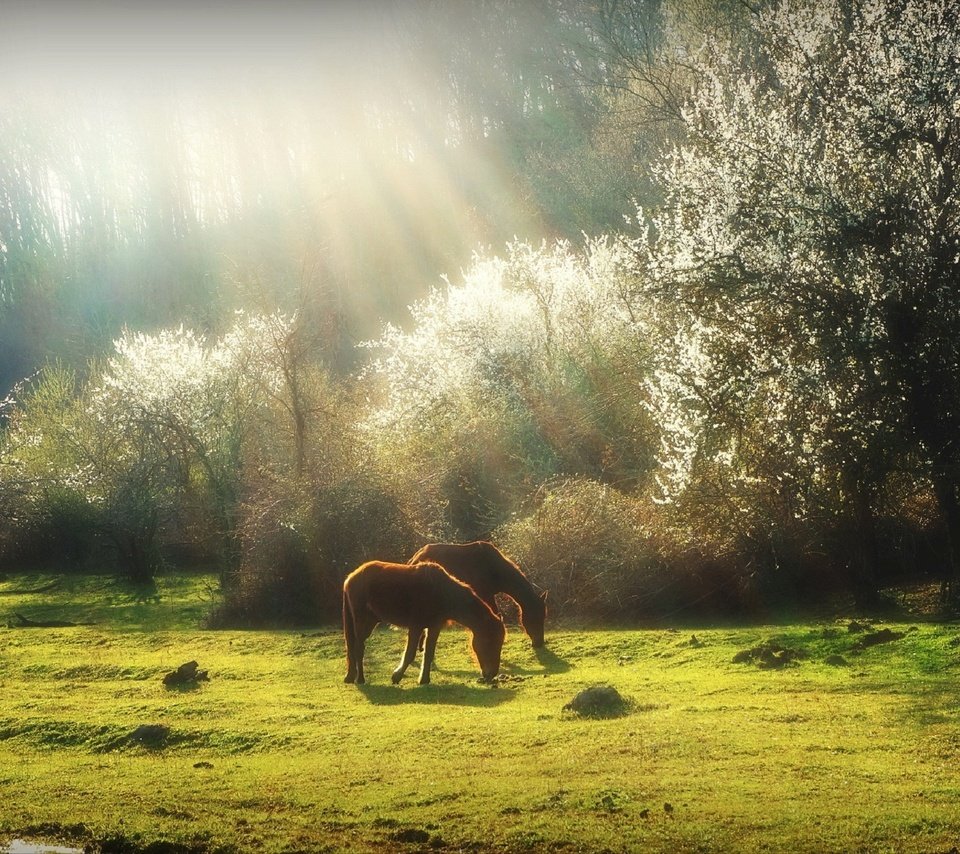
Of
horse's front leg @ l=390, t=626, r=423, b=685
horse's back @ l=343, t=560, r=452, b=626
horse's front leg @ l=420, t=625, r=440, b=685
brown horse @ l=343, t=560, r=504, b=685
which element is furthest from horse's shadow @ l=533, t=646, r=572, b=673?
horse's back @ l=343, t=560, r=452, b=626

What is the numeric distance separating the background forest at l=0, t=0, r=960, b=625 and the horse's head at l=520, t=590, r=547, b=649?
4.89 metres

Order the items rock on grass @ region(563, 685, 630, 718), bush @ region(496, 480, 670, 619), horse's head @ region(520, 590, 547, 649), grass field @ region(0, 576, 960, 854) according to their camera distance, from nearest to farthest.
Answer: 1. grass field @ region(0, 576, 960, 854)
2. rock on grass @ region(563, 685, 630, 718)
3. horse's head @ region(520, 590, 547, 649)
4. bush @ region(496, 480, 670, 619)

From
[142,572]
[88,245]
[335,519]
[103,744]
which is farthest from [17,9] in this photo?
[103,744]

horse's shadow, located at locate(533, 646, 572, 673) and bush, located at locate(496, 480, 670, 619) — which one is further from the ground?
bush, located at locate(496, 480, 670, 619)

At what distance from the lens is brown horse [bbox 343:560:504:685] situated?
19547mm

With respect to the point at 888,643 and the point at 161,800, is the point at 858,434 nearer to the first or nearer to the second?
A: the point at 888,643

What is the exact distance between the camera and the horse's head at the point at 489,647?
19812mm

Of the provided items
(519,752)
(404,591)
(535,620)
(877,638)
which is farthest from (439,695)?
(877,638)

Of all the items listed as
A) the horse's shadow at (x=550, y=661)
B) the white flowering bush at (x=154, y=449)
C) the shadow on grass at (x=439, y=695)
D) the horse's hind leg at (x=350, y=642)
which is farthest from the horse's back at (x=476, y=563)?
the white flowering bush at (x=154, y=449)

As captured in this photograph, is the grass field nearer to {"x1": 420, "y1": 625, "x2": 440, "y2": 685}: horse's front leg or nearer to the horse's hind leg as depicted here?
{"x1": 420, "y1": 625, "x2": 440, "y2": 685}: horse's front leg

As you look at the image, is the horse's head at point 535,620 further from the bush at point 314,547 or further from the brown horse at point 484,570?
the bush at point 314,547

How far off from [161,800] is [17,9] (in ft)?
380

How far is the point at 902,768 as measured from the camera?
12.2 meters

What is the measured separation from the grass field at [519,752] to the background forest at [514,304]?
463 cm
